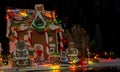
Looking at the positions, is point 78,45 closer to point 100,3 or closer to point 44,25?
point 44,25

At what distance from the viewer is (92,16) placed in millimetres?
60500

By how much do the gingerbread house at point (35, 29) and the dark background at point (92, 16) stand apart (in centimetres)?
946

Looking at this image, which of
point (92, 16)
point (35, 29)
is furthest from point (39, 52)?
point (92, 16)

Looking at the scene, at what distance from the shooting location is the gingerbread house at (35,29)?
1670 inches

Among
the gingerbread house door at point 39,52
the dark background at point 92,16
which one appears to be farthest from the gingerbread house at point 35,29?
the dark background at point 92,16

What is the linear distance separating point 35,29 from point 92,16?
1970 centimetres

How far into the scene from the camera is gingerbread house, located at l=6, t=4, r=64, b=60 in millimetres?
42406

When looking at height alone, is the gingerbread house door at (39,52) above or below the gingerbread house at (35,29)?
below

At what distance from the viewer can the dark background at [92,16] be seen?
176ft

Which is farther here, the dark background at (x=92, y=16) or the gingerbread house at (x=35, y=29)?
the dark background at (x=92, y=16)

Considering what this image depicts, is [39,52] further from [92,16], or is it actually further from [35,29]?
[92,16]

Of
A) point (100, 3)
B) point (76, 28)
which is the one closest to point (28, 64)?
point (76, 28)

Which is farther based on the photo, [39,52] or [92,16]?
[92,16]

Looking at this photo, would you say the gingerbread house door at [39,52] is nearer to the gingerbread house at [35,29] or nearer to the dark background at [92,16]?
the gingerbread house at [35,29]
